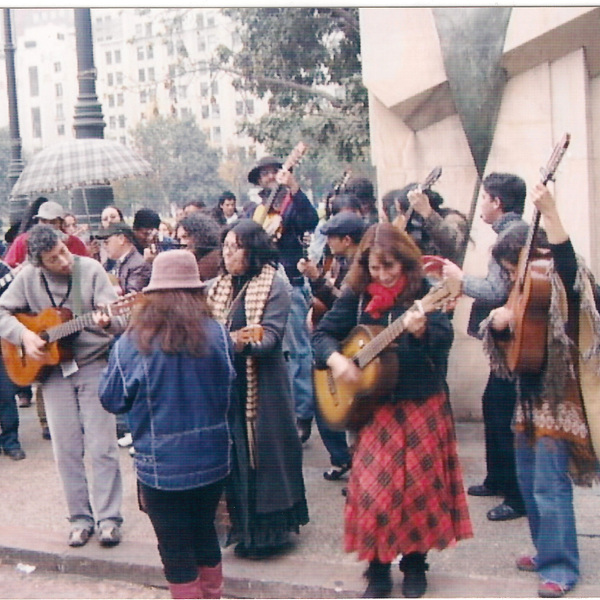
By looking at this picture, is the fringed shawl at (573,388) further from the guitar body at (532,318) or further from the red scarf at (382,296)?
the red scarf at (382,296)

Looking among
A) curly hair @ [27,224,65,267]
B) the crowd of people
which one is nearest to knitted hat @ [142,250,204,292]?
the crowd of people

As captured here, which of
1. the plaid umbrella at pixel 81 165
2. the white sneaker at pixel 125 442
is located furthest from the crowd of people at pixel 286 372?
the white sneaker at pixel 125 442

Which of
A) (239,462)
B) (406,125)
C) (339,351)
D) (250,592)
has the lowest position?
(250,592)

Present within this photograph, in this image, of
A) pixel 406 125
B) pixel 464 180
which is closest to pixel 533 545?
pixel 464 180

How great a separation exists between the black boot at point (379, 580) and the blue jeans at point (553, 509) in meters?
0.59

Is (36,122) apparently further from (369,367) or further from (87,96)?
(369,367)

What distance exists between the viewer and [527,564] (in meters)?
4.10

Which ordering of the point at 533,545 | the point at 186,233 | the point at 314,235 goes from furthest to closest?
1. the point at 314,235
2. the point at 186,233
3. the point at 533,545

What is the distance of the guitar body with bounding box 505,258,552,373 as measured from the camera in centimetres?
375

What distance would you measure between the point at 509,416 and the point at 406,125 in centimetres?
144

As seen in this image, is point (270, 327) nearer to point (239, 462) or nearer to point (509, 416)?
point (239, 462)

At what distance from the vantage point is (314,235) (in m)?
5.14

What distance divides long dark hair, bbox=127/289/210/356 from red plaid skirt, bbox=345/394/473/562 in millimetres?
769

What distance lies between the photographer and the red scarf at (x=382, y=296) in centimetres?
379
